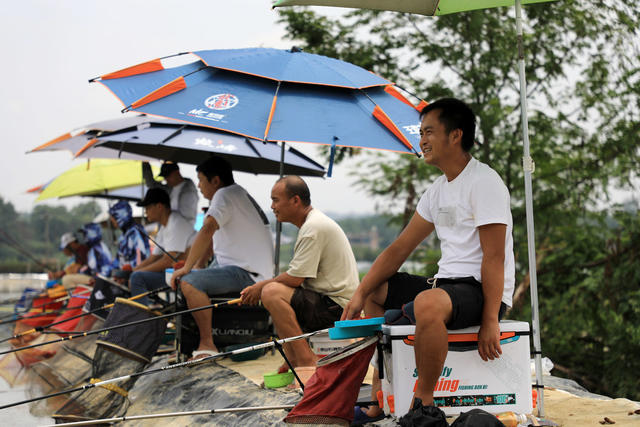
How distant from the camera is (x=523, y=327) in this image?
3250 mm

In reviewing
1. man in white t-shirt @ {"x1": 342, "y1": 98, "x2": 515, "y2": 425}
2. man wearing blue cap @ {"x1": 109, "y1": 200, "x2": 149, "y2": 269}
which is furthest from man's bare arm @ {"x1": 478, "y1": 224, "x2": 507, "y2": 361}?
man wearing blue cap @ {"x1": 109, "y1": 200, "x2": 149, "y2": 269}

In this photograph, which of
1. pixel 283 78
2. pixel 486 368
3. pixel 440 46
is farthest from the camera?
pixel 440 46

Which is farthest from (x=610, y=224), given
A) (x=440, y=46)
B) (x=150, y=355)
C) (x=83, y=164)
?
(x=83, y=164)

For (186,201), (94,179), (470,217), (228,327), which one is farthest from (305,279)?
(94,179)

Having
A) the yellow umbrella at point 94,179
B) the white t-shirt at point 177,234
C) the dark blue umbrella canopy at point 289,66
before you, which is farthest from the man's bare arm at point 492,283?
the yellow umbrella at point 94,179

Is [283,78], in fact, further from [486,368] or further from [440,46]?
[440,46]

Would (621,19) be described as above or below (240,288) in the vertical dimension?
above

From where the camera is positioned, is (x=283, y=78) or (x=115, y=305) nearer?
(x=283, y=78)

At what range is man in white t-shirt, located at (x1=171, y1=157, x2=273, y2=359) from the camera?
17.6 feet

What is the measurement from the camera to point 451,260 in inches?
130

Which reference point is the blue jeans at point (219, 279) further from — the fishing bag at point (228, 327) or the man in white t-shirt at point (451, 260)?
the man in white t-shirt at point (451, 260)

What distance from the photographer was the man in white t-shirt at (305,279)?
4.58m

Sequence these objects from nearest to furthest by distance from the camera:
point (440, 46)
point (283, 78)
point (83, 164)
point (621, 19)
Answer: point (283, 78)
point (621, 19)
point (440, 46)
point (83, 164)

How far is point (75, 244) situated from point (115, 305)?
561 cm
